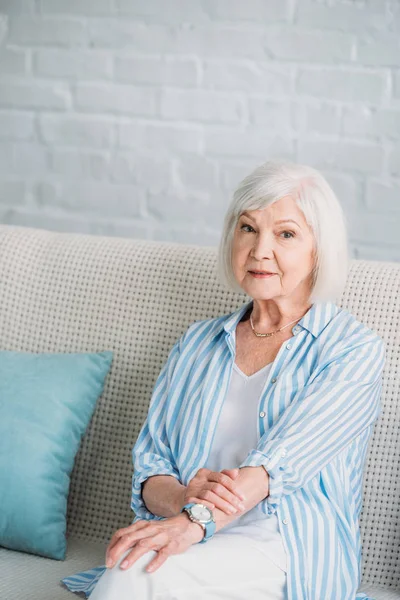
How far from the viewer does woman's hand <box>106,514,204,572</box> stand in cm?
148

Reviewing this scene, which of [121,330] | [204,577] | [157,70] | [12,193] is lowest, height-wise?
[204,577]

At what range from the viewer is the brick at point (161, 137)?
2.62 meters

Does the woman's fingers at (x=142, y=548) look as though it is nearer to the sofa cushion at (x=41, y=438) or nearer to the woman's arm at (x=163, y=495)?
the woman's arm at (x=163, y=495)

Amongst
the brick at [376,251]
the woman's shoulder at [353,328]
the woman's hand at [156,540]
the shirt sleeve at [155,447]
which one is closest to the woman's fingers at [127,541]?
the woman's hand at [156,540]

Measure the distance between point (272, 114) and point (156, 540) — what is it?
1.37 metres

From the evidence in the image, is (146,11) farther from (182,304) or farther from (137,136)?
(182,304)

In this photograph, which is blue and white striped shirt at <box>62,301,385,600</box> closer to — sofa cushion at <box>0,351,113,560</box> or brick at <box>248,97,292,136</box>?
sofa cushion at <box>0,351,113,560</box>

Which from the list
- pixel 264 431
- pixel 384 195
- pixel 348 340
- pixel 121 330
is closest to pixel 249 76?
pixel 384 195

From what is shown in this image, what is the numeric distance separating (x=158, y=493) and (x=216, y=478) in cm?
16

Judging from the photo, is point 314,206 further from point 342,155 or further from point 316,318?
point 342,155

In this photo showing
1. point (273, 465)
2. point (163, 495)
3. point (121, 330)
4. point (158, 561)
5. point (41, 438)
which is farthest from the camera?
point (121, 330)

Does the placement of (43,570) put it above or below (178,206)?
below

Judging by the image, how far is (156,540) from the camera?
1.49m

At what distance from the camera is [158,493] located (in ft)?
5.63
